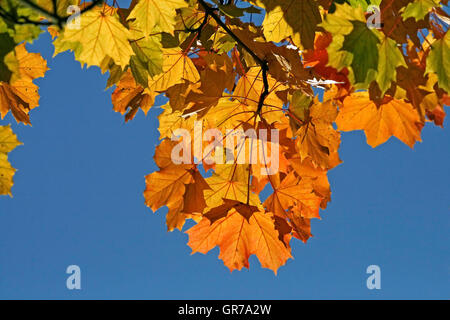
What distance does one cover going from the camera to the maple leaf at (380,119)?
170 cm

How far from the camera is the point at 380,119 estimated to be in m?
1.77

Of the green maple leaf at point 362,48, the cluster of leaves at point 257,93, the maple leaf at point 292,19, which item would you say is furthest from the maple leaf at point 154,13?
the green maple leaf at point 362,48

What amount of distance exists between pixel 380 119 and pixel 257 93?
510 millimetres

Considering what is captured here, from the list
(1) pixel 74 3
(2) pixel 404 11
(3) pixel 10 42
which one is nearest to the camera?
(3) pixel 10 42

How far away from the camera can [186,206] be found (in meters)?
1.65

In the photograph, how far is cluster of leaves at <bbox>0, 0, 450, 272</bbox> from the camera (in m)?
1.37

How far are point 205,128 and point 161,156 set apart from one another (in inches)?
8.4

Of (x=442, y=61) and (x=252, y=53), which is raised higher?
(x=252, y=53)

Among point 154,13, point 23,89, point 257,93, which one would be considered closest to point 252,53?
point 154,13

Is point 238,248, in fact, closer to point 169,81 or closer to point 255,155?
point 255,155

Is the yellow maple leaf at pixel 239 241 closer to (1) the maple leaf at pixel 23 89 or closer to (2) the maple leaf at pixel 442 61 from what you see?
(2) the maple leaf at pixel 442 61

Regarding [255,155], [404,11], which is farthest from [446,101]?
[255,155]

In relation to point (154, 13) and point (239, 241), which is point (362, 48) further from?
point (239, 241)

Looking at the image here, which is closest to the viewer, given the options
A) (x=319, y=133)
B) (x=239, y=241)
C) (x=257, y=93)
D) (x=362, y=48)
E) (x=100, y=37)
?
(x=362, y=48)
